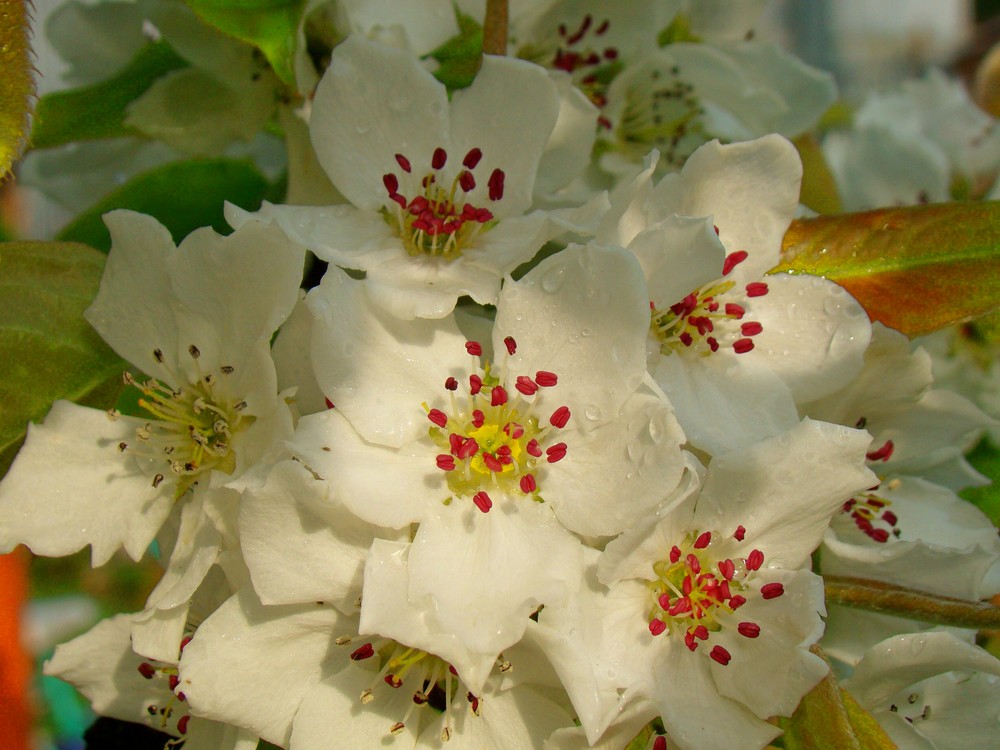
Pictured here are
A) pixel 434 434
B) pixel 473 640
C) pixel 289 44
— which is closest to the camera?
pixel 473 640

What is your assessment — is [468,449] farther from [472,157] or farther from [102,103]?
[102,103]

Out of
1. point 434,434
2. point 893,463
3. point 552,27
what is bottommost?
point 893,463

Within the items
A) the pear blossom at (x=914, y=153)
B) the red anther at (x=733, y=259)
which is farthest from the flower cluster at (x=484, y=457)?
the pear blossom at (x=914, y=153)

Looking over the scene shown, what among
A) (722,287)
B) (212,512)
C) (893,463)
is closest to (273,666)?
(212,512)

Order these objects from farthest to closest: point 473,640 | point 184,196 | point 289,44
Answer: point 184,196 → point 289,44 → point 473,640

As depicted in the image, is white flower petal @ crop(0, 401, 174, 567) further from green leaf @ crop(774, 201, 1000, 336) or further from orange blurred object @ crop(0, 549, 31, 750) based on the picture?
green leaf @ crop(774, 201, 1000, 336)

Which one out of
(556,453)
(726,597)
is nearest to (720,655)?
(726,597)

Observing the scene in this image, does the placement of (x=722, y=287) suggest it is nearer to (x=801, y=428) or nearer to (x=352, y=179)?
(x=801, y=428)

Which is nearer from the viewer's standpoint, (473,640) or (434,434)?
(473,640)
